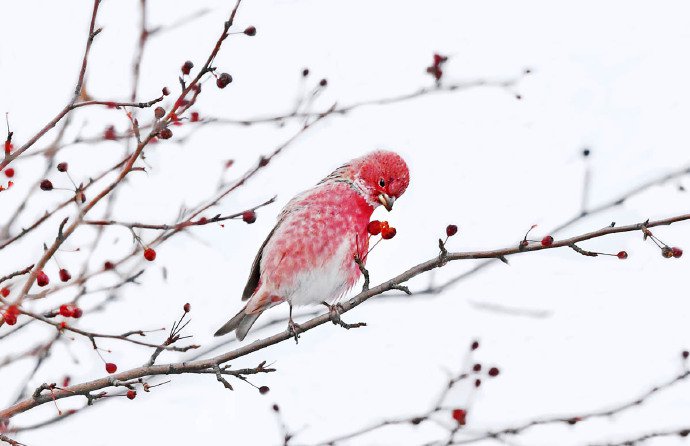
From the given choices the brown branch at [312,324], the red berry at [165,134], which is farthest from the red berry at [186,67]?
the brown branch at [312,324]

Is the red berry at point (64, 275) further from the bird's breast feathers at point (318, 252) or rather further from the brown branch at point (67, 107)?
the bird's breast feathers at point (318, 252)

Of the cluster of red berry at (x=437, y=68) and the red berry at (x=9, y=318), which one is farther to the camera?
the cluster of red berry at (x=437, y=68)

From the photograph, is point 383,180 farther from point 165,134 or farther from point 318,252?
point 165,134

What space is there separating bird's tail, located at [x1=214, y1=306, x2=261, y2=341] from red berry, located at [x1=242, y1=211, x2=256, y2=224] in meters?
2.05

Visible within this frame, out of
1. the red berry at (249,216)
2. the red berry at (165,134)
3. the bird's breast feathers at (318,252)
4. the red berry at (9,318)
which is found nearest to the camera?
the red berry at (9,318)

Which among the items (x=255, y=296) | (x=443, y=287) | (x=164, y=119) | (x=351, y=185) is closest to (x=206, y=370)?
(x=164, y=119)

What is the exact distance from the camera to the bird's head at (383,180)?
259 inches

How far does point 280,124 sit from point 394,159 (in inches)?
39.8

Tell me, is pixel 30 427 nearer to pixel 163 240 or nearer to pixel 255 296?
pixel 163 240

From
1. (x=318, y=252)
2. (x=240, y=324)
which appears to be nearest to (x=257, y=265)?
(x=240, y=324)

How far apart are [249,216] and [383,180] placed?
84.3 inches

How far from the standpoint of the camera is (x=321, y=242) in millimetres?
6332

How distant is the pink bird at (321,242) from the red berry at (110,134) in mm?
1499

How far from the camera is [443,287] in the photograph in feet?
17.7
